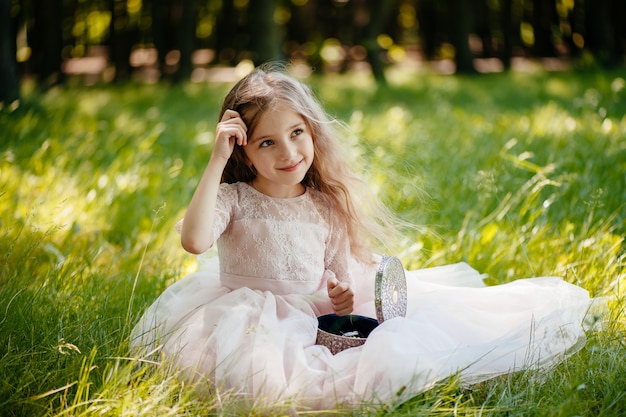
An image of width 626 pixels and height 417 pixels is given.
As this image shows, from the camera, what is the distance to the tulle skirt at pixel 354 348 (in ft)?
7.34

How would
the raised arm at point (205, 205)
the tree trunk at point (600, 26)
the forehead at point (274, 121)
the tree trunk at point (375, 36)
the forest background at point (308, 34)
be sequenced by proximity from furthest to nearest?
1. the forest background at point (308, 34)
2. the tree trunk at point (600, 26)
3. the tree trunk at point (375, 36)
4. the forehead at point (274, 121)
5. the raised arm at point (205, 205)

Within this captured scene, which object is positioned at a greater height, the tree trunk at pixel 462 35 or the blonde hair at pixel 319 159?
the blonde hair at pixel 319 159

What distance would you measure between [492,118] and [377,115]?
1261 mm

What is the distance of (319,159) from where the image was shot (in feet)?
9.69

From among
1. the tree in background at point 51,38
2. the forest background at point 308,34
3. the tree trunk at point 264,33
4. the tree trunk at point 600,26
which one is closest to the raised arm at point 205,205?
the tree trunk at point 264,33

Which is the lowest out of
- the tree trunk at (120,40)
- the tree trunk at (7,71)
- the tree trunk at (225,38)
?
the tree trunk at (225,38)

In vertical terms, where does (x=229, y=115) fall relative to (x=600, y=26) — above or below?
above

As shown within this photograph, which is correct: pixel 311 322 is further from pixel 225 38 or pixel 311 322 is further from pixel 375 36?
pixel 225 38

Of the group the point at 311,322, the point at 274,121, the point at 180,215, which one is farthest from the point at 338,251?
the point at 180,215

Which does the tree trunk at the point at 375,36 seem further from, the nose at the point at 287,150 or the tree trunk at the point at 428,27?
the nose at the point at 287,150

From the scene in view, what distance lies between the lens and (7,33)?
23.3 ft

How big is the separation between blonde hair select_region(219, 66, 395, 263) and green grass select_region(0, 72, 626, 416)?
23.6 inches

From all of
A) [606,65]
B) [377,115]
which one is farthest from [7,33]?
[606,65]

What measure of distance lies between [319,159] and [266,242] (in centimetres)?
42
